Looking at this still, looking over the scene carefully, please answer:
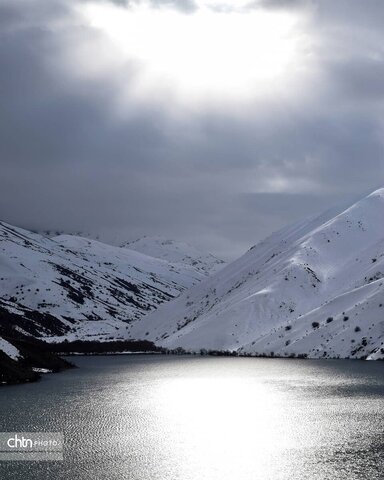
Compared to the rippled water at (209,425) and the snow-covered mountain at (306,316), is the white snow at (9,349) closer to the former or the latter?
the rippled water at (209,425)

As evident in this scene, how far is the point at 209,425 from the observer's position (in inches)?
2152

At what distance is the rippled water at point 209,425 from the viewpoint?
126 ft

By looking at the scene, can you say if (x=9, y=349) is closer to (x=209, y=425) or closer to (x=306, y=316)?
(x=209, y=425)

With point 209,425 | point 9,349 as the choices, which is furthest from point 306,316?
point 209,425

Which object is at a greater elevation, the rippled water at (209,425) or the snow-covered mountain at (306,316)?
the snow-covered mountain at (306,316)

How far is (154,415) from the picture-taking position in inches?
2381

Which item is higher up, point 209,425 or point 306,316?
point 306,316

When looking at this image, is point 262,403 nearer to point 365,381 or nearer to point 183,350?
point 365,381

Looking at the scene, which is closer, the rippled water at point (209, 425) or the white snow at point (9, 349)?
the rippled water at point (209, 425)

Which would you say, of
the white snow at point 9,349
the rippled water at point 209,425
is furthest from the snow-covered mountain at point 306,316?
the white snow at point 9,349

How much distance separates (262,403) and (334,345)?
6842 centimetres

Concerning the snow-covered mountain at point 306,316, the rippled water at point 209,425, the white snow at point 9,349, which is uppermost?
the snow-covered mountain at point 306,316

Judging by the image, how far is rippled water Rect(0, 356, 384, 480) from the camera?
3844 cm

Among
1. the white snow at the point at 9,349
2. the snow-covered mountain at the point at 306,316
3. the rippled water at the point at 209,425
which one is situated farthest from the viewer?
the snow-covered mountain at the point at 306,316
